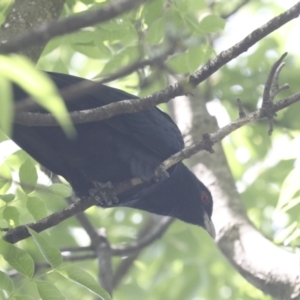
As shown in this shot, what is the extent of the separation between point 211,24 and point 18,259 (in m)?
2.08

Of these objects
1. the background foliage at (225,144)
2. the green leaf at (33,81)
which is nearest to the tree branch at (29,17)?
the background foliage at (225,144)

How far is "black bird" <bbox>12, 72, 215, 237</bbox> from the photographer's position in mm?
4335

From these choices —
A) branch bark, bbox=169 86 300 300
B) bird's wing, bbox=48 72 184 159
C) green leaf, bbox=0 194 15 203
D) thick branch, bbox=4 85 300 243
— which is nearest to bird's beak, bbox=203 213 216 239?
branch bark, bbox=169 86 300 300

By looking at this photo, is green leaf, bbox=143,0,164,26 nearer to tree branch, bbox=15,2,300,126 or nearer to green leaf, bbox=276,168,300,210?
tree branch, bbox=15,2,300,126

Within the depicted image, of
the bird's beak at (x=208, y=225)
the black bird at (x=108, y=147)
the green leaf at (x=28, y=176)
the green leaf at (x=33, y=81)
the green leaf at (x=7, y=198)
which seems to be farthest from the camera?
the bird's beak at (x=208, y=225)

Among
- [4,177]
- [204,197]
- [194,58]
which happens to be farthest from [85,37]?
[204,197]

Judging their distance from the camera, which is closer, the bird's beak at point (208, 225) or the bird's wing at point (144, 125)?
the bird's wing at point (144, 125)

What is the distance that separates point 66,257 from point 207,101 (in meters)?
2.30

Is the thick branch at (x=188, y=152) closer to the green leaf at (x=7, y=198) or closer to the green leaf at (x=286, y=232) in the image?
the green leaf at (x=7, y=198)

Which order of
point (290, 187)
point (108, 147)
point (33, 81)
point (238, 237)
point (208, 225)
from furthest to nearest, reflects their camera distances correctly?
point (208, 225)
point (238, 237)
point (108, 147)
point (290, 187)
point (33, 81)

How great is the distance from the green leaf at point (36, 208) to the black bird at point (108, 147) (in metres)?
0.54

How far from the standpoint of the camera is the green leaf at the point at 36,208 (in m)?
3.82

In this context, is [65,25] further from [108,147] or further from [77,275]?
[108,147]

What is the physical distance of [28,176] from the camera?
12.6 ft
